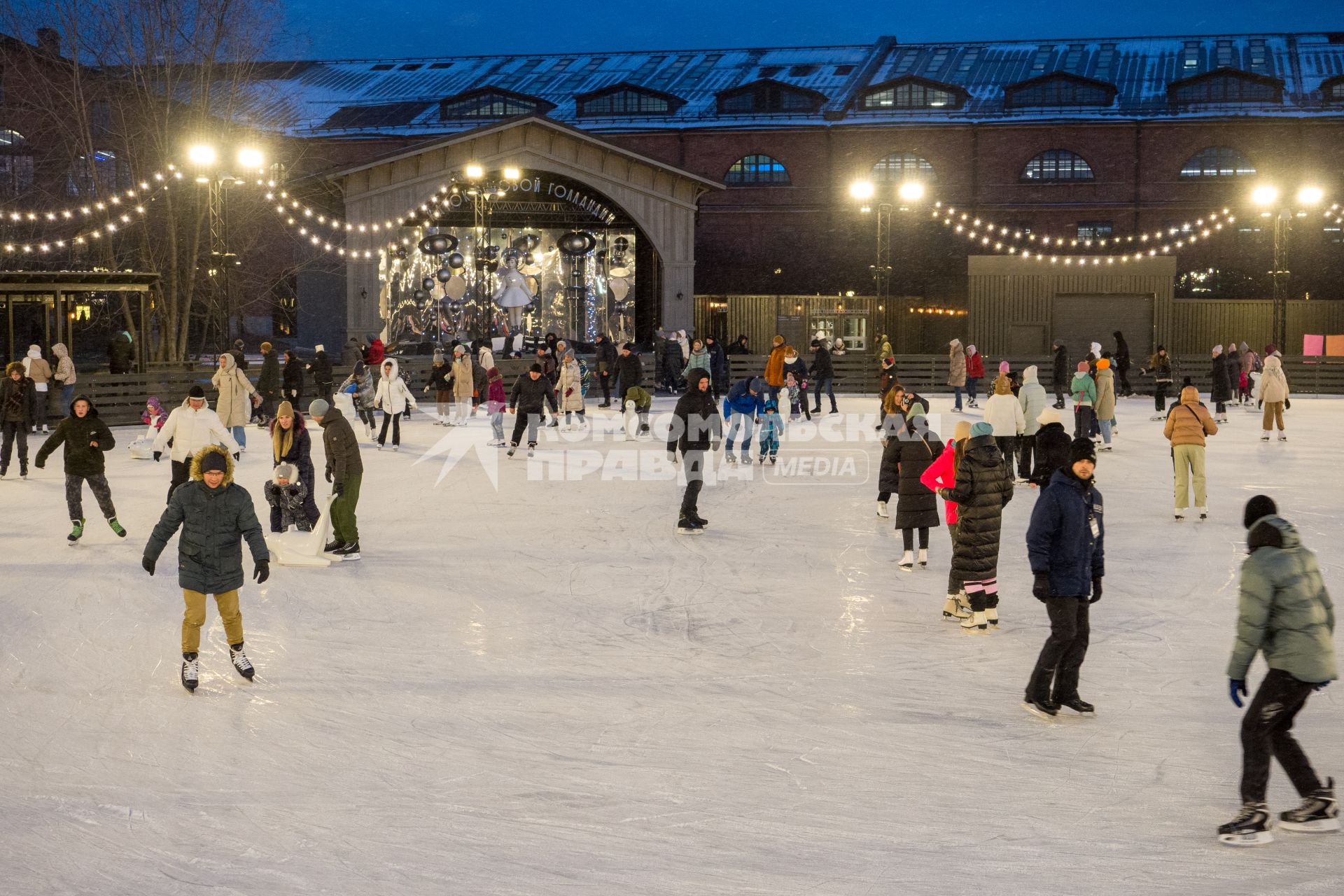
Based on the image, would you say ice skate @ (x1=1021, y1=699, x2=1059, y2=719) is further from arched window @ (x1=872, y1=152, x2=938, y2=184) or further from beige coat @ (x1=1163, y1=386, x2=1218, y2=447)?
arched window @ (x1=872, y1=152, x2=938, y2=184)

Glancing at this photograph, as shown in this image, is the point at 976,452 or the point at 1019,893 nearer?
the point at 1019,893

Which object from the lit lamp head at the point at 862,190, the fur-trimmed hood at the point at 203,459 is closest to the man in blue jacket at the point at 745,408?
the fur-trimmed hood at the point at 203,459

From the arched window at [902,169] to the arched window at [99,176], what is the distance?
20.1 meters

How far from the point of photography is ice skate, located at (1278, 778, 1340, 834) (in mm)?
5414

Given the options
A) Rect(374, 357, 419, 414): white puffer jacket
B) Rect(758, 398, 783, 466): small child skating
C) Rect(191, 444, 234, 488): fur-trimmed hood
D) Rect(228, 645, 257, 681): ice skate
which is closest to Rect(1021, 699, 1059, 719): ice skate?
Rect(228, 645, 257, 681): ice skate

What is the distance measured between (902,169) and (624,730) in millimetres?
35815

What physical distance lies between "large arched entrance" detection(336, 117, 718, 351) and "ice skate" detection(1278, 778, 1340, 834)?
2599cm

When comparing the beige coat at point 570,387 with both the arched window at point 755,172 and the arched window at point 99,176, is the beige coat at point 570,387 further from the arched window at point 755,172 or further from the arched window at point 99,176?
the arched window at point 755,172

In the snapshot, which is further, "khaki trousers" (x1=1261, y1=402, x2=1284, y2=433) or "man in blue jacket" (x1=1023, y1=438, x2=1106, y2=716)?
"khaki trousers" (x1=1261, y1=402, x2=1284, y2=433)

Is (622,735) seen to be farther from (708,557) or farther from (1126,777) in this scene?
(708,557)

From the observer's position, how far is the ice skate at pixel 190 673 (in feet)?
24.4

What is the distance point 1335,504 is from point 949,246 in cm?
2674

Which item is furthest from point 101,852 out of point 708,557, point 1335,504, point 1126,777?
point 1335,504

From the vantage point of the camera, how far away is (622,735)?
6.71 metres
